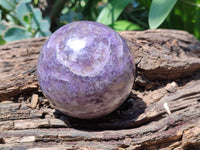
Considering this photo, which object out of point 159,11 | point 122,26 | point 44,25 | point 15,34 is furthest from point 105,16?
point 15,34

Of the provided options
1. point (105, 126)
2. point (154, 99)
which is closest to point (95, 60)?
point (105, 126)

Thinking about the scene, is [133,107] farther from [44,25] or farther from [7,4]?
[7,4]

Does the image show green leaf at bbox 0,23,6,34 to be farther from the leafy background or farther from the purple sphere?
the purple sphere

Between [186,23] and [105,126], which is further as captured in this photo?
[186,23]

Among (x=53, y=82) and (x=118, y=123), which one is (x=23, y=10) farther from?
(x=118, y=123)

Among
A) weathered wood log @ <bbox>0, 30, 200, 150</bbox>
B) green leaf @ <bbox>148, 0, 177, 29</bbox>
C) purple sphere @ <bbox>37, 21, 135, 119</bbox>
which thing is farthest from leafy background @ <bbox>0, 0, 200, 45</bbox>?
purple sphere @ <bbox>37, 21, 135, 119</bbox>
